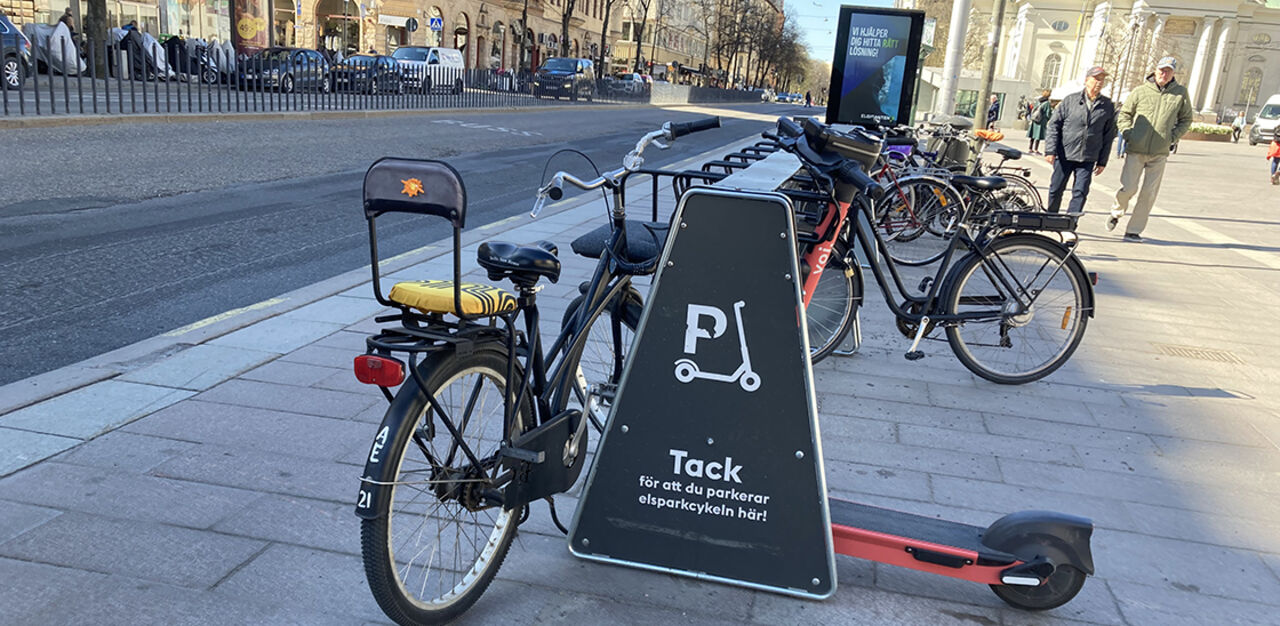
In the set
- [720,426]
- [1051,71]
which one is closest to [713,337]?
[720,426]

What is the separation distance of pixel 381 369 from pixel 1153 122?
9810 mm

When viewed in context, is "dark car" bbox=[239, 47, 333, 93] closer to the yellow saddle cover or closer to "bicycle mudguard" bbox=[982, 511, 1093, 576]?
the yellow saddle cover

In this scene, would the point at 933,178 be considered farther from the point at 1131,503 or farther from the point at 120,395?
the point at 120,395

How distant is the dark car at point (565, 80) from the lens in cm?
3766

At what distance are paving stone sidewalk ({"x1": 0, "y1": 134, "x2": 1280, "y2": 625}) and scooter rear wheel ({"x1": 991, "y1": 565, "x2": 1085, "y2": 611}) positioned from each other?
41 mm

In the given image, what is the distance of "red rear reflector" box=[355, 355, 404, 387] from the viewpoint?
199 cm

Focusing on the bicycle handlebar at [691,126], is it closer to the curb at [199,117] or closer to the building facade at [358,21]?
the curb at [199,117]

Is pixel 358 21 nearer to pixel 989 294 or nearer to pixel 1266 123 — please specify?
pixel 1266 123

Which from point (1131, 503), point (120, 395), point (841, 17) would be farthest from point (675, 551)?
point (841, 17)

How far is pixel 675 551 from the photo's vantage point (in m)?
2.61

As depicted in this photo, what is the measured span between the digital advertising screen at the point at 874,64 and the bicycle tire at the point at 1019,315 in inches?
314

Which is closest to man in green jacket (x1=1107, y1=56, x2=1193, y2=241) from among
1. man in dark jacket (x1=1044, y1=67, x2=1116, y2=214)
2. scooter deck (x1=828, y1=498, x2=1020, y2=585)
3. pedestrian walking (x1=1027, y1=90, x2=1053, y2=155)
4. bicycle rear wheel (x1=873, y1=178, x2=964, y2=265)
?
man in dark jacket (x1=1044, y1=67, x2=1116, y2=214)

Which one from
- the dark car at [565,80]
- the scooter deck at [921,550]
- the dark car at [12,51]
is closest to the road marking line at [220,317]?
the scooter deck at [921,550]

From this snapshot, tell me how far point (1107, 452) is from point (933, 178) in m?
4.53
